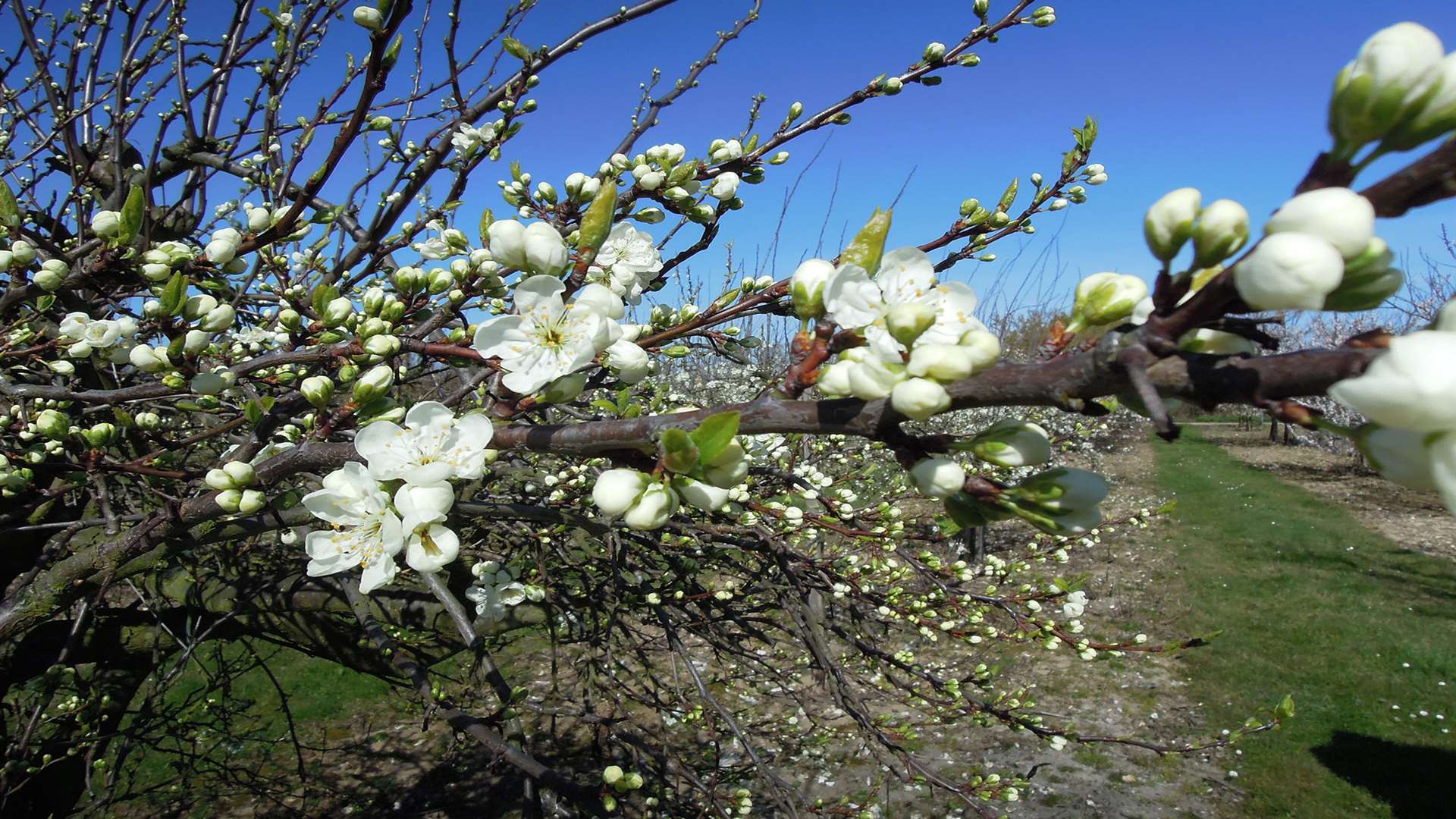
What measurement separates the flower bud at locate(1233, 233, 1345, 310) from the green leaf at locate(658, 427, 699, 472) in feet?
2.00

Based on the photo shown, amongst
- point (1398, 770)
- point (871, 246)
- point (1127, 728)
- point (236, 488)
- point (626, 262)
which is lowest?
point (1127, 728)

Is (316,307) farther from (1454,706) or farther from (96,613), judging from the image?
(1454,706)

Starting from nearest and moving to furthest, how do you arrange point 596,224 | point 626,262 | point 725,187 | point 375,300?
point 596,224 → point 375,300 → point 626,262 → point 725,187

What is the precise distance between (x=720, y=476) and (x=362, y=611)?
2736 mm

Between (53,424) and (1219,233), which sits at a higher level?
(1219,233)

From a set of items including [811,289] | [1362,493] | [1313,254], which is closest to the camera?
[1313,254]

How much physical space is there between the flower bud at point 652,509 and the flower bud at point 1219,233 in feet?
2.29

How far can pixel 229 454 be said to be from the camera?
1731 millimetres

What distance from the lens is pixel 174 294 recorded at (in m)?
1.51

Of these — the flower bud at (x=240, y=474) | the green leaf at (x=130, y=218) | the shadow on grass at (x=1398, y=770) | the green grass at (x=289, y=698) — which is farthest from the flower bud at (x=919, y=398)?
the shadow on grass at (x=1398, y=770)

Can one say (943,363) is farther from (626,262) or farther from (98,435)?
(98,435)

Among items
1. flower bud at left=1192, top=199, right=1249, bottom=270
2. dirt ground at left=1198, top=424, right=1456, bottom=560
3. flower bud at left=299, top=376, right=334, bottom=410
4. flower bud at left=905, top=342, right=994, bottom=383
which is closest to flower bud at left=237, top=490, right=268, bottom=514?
flower bud at left=299, top=376, right=334, bottom=410

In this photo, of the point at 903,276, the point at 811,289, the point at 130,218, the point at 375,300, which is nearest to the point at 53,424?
the point at 130,218

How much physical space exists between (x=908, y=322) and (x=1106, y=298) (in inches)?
10.5
